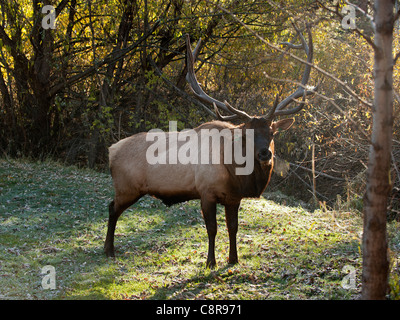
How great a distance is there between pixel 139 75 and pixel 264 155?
29.9 feet

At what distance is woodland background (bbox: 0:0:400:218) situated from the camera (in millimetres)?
12852

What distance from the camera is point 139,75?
14.6 m

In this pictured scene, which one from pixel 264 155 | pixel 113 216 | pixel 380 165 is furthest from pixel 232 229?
pixel 380 165

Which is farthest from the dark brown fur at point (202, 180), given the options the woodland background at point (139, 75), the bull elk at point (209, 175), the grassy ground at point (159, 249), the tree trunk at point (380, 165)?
the woodland background at point (139, 75)

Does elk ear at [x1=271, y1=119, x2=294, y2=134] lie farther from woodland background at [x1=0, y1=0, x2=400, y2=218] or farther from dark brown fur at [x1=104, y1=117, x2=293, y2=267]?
woodland background at [x1=0, y1=0, x2=400, y2=218]

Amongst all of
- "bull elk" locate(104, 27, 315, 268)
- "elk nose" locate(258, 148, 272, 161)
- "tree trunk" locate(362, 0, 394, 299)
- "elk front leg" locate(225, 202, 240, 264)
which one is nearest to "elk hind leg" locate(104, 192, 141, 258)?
"bull elk" locate(104, 27, 315, 268)

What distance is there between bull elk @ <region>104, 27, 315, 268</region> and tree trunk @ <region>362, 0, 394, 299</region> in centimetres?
220

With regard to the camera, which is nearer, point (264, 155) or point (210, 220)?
point (264, 155)

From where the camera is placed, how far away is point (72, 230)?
27.8ft

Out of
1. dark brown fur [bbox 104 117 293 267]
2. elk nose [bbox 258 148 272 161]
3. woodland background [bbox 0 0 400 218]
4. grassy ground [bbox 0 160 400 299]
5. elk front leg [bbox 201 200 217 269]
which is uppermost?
woodland background [bbox 0 0 400 218]

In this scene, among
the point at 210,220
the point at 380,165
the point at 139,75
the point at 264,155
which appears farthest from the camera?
the point at 139,75

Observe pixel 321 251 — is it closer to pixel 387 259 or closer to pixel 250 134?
pixel 250 134

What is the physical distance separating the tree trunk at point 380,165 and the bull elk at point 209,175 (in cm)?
220

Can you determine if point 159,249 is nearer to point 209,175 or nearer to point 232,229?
point 232,229
